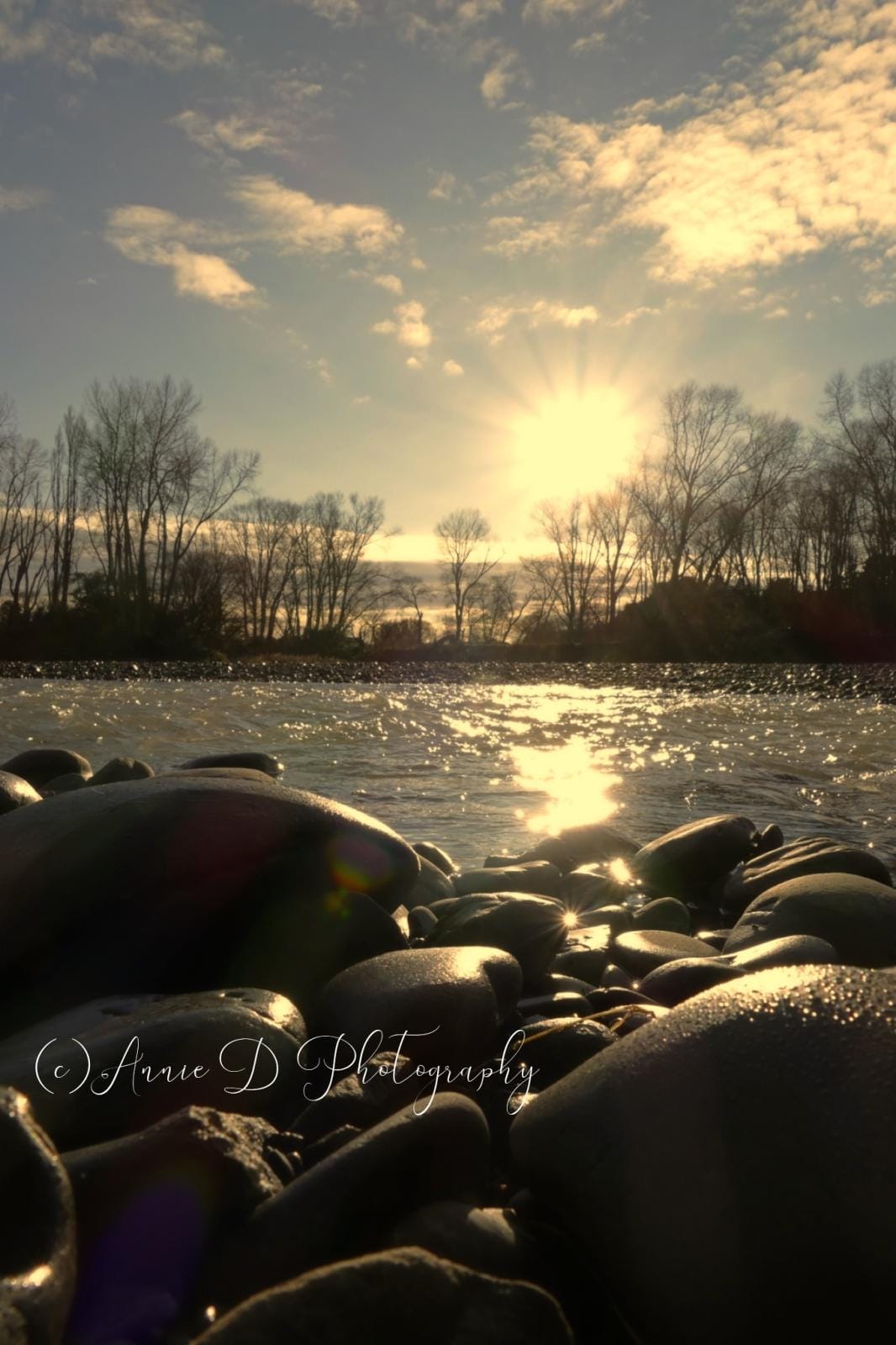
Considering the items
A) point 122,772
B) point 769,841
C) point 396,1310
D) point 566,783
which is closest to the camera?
point 396,1310

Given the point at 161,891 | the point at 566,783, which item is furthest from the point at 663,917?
the point at 566,783

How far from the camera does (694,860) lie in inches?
197

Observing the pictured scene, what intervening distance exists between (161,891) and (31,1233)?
5.15 feet

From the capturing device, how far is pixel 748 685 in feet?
66.4

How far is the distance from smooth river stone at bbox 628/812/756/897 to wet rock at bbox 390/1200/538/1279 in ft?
11.2

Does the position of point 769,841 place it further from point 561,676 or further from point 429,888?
point 561,676

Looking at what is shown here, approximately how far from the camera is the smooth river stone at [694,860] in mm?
5004

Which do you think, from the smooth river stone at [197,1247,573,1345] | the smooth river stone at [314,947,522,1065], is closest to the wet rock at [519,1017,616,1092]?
the smooth river stone at [314,947,522,1065]

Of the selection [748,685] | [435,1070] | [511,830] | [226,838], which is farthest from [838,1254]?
[748,685]

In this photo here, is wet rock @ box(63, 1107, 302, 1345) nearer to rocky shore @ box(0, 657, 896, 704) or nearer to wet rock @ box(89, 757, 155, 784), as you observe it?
wet rock @ box(89, 757, 155, 784)

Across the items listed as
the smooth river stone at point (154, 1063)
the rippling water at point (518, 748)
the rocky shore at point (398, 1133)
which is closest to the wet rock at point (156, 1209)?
the rocky shore at point (398, 1133)

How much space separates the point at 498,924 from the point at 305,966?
735 mm

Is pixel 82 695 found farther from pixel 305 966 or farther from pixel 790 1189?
pixel 790 1189

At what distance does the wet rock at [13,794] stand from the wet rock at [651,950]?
3167 millimetres
